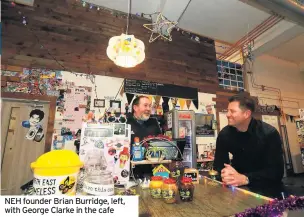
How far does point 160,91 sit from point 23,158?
2.58 m

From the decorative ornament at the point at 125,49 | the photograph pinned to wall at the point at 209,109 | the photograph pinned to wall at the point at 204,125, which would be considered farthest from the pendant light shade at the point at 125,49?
the photograph pinned to wall at the point at 209,109

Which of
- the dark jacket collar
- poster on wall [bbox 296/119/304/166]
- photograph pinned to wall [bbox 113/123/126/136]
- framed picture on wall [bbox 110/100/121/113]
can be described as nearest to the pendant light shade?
photograph pinned to wall [bbox 113/123/126/136]

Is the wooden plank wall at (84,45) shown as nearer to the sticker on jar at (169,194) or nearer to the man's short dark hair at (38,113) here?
the man's short dark hair at (38,113)

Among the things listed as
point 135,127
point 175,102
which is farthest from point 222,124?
point 135,127

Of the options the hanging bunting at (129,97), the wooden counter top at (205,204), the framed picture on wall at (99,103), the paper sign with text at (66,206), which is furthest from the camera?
the hanging bunting at (129,97)

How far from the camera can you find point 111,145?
124 centimetres

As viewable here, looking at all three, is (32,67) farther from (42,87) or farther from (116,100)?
(116,100)

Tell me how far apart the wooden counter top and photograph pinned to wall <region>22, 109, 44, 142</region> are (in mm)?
2355

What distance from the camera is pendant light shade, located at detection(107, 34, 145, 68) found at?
6.24 feet

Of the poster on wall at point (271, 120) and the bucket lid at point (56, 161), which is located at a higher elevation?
the poster on wall at point (271, 120)

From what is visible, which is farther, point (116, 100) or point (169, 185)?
point (116, 100)

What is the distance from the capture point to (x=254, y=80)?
5.08 m

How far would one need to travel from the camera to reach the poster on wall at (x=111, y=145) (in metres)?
1.20

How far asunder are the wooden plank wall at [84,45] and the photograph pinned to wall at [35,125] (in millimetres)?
794
